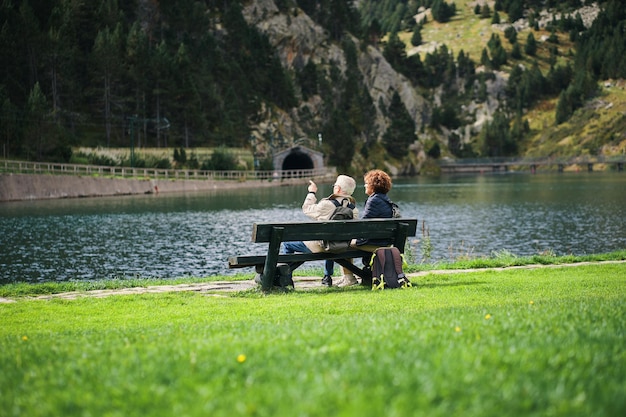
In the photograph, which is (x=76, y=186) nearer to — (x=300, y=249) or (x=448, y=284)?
(x=300, y=249)

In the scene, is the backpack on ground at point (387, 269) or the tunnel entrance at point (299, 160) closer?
the backpack on ground at point (387, 269)

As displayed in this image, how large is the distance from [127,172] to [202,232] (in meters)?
53.6

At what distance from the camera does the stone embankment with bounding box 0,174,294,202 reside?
7406 cm

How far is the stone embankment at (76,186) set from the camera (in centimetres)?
7406

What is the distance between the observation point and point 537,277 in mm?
16328

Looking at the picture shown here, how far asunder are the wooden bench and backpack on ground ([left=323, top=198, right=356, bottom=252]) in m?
0.24

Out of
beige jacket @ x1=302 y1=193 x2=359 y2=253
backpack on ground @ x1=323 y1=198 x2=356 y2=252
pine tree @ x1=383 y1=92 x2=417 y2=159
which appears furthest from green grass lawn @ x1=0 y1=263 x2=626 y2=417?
pine tree @ x1=383 y1=92 x2=417 y2=159

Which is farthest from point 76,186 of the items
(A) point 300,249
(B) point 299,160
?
(B) point 299,160

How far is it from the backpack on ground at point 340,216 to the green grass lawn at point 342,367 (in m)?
4.91

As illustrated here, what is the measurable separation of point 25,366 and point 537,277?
486 inches

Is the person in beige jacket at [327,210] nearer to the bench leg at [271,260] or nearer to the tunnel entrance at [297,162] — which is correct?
the bench leg at [271,260]

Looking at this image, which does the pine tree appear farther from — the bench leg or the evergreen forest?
the bench leg

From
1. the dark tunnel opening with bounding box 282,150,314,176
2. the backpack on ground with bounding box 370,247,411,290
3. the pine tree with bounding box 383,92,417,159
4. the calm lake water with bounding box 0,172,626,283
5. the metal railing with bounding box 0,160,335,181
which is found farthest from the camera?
the pine tree with bounding box 383,92,417,159

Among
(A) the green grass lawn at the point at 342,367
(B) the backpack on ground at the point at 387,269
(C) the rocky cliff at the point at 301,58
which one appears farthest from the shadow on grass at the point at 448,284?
(C) the rocky cliff at the point at 301,58
